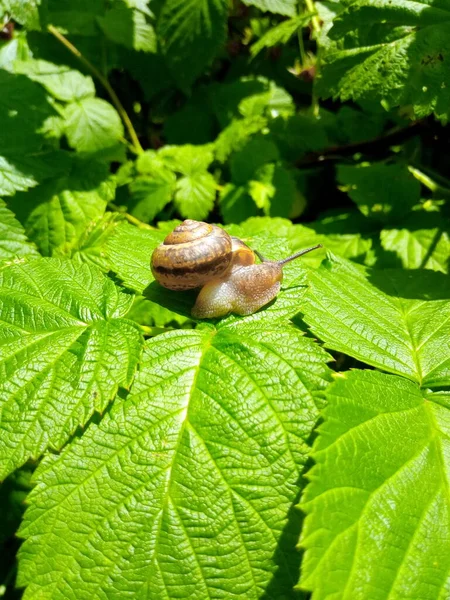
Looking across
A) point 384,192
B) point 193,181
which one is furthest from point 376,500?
point 193,181

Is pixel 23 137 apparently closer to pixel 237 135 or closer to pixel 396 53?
pixel 237 135

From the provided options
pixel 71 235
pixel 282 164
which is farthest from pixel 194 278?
pixel 282 164

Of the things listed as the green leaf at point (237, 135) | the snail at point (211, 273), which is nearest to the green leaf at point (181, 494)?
the snail at point (211, 273)

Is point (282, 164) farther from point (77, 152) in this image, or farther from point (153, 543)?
point (153, 543)

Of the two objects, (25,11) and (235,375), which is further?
(25,11)

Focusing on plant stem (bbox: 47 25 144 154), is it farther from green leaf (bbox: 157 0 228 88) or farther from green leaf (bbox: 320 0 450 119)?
green leaf (bbox: 320 0 450 119)

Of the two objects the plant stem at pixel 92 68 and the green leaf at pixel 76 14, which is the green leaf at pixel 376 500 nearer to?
the plant stem at pixel 92 68

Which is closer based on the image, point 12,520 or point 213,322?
point 213,322
